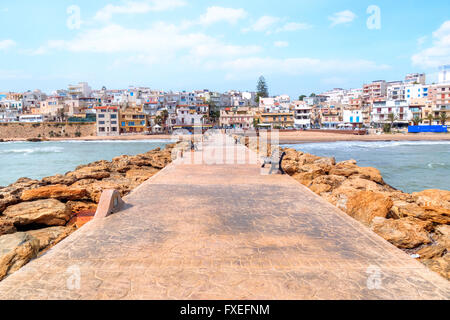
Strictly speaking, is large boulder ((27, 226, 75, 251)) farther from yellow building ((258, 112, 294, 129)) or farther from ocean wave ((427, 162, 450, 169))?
yellow building ((258, 112, 294, 129))

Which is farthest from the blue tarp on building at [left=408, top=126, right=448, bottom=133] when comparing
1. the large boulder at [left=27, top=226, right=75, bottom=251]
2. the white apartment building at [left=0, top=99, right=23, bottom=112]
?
the white apartment building at [left=0, top=99, right=23, bottom=112]

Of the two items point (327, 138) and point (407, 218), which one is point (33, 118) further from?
point (407, 218)

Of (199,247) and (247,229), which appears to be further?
(247,229)

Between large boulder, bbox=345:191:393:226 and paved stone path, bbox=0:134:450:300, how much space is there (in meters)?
0.53

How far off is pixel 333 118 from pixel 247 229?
8362cm

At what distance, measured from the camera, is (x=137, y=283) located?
3.43 metres

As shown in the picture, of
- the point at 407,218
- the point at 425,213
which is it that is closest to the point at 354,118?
the point at 425,213

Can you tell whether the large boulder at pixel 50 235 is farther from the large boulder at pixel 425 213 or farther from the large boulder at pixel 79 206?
the large boulder at pixel 425 213

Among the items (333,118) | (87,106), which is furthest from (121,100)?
(333,118)

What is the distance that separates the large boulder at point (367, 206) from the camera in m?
6.37

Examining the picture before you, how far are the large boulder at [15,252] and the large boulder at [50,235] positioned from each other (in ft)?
4.00

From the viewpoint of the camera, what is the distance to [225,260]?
3.99 metres

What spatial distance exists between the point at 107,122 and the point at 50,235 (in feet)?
237
